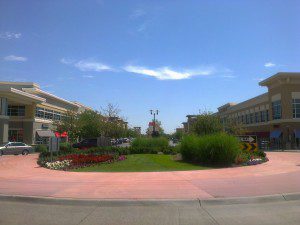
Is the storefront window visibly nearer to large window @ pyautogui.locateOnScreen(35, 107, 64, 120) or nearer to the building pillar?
large window @ pyautogui.locateOnScreen(35, 107, 64, 120)

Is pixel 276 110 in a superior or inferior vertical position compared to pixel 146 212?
superior

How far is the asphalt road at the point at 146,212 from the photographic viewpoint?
876cm

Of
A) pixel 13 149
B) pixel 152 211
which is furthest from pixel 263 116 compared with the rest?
pixel 152 211

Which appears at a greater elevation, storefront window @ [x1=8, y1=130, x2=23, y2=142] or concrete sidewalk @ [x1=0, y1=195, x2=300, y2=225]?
storefront window @ [x1=8, y1=130, x2=23, y2=142]

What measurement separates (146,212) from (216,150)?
13.8m

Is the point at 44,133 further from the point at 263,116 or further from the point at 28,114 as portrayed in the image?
the point at 263,116

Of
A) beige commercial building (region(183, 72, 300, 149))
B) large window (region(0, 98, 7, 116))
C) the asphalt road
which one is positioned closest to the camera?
the asphalt road

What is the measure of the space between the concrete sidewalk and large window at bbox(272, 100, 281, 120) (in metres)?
56.6

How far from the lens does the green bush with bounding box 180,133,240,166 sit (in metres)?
23.0

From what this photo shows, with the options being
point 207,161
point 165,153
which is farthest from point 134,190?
point 165,153

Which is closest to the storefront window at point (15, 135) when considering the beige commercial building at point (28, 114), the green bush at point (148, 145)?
the beige commercial building at point (28, 114)

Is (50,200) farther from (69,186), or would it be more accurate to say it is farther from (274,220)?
(274,220)

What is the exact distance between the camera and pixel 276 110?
66875mm

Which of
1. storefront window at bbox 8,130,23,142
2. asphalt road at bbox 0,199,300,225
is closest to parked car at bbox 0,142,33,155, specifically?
storefront window at bbox 8,130,23,142
